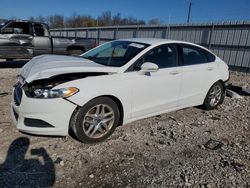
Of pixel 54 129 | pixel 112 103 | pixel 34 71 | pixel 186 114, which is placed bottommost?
pixel 186 114

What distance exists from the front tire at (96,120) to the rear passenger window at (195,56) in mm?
1944

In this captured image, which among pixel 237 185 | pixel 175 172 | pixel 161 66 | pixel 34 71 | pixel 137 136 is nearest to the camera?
pixel 237 185

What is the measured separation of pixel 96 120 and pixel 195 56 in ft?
8.90

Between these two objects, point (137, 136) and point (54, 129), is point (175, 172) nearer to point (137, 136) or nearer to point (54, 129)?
point (137, 136)

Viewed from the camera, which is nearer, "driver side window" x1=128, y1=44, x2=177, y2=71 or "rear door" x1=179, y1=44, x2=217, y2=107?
"driver side window" x1=128, y1=44, x2=177, y2=71

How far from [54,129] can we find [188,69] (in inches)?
111

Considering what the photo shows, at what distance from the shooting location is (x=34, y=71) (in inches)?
151

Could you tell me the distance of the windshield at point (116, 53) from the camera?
14.3 feet

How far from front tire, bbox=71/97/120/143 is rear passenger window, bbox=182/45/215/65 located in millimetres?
1944

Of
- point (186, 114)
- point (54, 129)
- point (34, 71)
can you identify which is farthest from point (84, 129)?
point (186, 114)

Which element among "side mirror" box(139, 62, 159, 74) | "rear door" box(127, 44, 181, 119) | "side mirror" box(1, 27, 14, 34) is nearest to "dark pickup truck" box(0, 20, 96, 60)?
"side mirror" box(1, 27, 14, 34)

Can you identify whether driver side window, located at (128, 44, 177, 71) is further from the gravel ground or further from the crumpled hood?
the gravel ground

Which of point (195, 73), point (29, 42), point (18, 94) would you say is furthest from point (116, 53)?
point (29, 42)

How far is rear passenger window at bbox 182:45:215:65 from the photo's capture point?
201 inches
